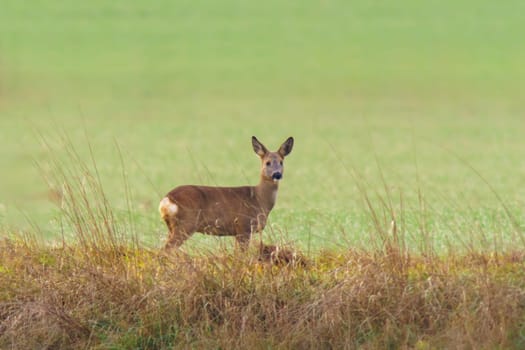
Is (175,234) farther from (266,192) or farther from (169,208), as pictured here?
(266,192)

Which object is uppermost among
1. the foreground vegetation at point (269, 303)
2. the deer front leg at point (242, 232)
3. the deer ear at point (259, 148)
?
the deer ear at point (259, 148)

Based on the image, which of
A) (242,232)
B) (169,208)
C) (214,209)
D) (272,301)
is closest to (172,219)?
(169,208)

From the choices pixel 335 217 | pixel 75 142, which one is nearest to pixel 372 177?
pixel 335 217

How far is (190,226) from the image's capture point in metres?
9.05

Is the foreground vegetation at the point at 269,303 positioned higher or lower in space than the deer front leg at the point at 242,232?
lower

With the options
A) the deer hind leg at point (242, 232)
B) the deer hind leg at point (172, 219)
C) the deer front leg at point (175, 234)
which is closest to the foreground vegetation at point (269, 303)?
the deer front leg at point (175, 234)

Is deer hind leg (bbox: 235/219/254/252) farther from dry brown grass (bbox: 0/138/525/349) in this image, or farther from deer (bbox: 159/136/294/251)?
dry brown grass (bbox: 0/138/525/349)

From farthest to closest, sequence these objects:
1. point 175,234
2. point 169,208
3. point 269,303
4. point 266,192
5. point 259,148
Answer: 1. point 266,192
2. point 259,148
3. point 169,208
4. point 175,234
5. point 269,303

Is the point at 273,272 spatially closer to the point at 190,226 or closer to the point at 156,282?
the point at 156,282

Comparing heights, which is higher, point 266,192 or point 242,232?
point 266,192

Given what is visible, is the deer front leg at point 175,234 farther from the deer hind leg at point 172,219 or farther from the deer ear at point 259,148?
the deer ear at point 259,148

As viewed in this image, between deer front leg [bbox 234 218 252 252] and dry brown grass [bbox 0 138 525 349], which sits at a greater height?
deer front leg [bbox 234 218 252 252]

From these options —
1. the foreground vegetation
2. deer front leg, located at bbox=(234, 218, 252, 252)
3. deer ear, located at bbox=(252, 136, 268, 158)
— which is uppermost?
deer ear, located at bbox=(252, 136, 268, 158)

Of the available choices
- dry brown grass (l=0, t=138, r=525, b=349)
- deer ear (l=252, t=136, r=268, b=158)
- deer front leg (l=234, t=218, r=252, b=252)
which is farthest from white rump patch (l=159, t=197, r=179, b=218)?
dry brown grass (l=0, t=138, r=525, b=349)
